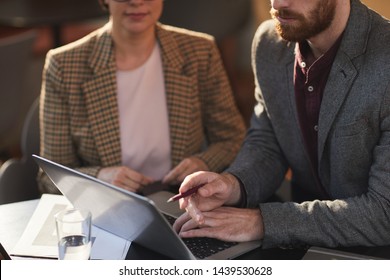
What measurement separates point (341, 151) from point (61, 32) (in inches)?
102

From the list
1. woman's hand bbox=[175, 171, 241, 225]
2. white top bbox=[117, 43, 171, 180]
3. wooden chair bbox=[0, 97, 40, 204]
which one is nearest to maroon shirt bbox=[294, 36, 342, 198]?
woman's hand bbox=[175, 171, 241, 225]

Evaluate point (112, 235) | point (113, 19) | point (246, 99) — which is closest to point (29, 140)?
point (113, 19)

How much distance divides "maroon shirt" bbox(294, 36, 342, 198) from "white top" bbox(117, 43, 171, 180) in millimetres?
547

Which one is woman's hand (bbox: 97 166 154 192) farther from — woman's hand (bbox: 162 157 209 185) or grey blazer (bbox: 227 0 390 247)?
grey blazer (bbox: 227 0 390 247)

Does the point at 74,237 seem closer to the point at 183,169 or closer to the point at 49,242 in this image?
the point at 49,242

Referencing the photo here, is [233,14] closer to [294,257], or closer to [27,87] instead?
→ [27,87]

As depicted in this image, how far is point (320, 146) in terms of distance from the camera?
5.71 ft

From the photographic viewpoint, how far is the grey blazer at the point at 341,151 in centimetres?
158

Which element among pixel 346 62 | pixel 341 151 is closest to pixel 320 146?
pixel 341 151

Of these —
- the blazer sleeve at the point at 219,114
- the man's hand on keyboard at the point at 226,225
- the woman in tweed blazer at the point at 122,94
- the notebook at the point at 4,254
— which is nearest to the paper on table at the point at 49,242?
the notebook at the point at 4,254

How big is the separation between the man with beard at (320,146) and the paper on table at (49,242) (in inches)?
5.6

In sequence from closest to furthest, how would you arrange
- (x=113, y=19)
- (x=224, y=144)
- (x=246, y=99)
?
(x=113, y=19), (x=224, y=144), (x=246, y=99)

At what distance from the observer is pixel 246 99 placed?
4449 mm

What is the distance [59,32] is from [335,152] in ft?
8.14
